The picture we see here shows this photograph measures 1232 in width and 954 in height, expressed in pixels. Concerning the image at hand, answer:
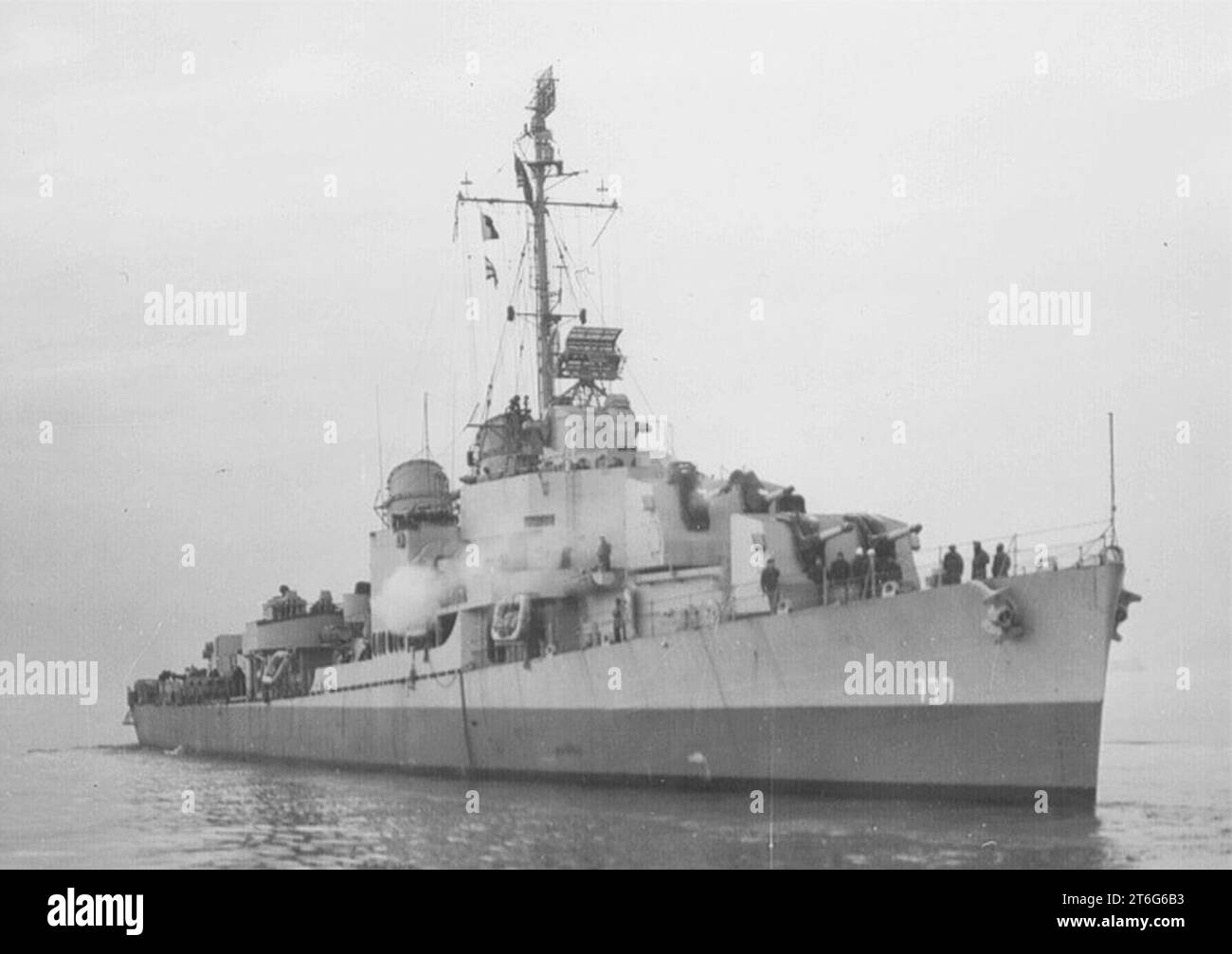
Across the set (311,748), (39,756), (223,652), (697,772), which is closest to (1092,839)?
(697,772)

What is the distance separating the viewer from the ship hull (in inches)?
822

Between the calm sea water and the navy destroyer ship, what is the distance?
2.31ft

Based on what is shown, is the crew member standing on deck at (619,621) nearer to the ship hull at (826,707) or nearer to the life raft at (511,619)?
the ship hull at (826,707)

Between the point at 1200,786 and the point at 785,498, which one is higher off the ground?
the point at 785,498

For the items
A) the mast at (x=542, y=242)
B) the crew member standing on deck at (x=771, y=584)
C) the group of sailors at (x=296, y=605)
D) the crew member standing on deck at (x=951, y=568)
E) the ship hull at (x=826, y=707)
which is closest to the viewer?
the ship hull at (x=826, y=707)

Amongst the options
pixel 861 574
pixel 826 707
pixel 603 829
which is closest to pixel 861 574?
pixel 861 574

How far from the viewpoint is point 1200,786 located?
1000 inches

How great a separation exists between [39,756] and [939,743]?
3315cm

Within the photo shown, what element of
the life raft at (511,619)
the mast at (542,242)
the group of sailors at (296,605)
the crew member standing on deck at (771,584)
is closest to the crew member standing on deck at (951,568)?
the crew member standing on deck at (771,584)

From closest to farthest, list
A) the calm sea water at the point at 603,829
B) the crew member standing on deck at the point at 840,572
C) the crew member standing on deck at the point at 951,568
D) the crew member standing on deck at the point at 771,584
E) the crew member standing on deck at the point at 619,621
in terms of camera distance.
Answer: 1. the calm sea water at the point at 603,829
2. the crew member standing on deck at the point at 951,568
3. the crew member standing on deck at the point at 840,572
4. the crew member standing on deck at the point at 771,584
5. the crew member standing on deck at the point at 619,621

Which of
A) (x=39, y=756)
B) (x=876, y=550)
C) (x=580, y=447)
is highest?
(x=580, y=447)

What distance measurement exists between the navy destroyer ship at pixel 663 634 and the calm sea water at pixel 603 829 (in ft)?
2.31

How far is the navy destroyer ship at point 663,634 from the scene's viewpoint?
833 inches
